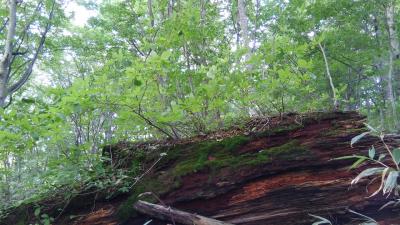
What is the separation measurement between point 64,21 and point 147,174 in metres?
10.2

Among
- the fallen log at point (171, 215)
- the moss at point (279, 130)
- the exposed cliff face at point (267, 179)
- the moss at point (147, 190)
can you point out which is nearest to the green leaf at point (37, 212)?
the exposed cliff face at point (267, 179)

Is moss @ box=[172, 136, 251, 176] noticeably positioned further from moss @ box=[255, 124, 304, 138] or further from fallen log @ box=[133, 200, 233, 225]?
fallen log @ box=[133, 200, 233, 225]

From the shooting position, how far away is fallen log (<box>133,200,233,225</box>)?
3.00m

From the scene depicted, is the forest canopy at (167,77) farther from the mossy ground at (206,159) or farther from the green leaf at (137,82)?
the mossy ground at (206,159)

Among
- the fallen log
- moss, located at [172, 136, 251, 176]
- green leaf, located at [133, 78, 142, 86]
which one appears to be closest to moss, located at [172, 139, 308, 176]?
moss, located at [172, 136, 251, 176]

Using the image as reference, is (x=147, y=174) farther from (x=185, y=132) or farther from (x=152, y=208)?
(x=185, y=132)

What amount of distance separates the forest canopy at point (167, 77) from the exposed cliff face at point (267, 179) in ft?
1.48

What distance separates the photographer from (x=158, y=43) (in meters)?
4.39

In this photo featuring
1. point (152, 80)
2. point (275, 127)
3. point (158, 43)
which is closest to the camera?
point (275, 127)

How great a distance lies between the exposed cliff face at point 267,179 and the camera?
2984 mm

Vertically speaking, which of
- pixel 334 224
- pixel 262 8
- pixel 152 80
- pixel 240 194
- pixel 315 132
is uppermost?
pixel 262 8

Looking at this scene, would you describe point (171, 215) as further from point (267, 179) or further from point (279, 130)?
point (279, 130)

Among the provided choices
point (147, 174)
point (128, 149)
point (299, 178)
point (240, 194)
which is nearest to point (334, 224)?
point (299, 178)

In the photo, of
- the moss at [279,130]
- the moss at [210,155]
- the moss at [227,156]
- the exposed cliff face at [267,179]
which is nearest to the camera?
the exposed cliff face at [267,179]
